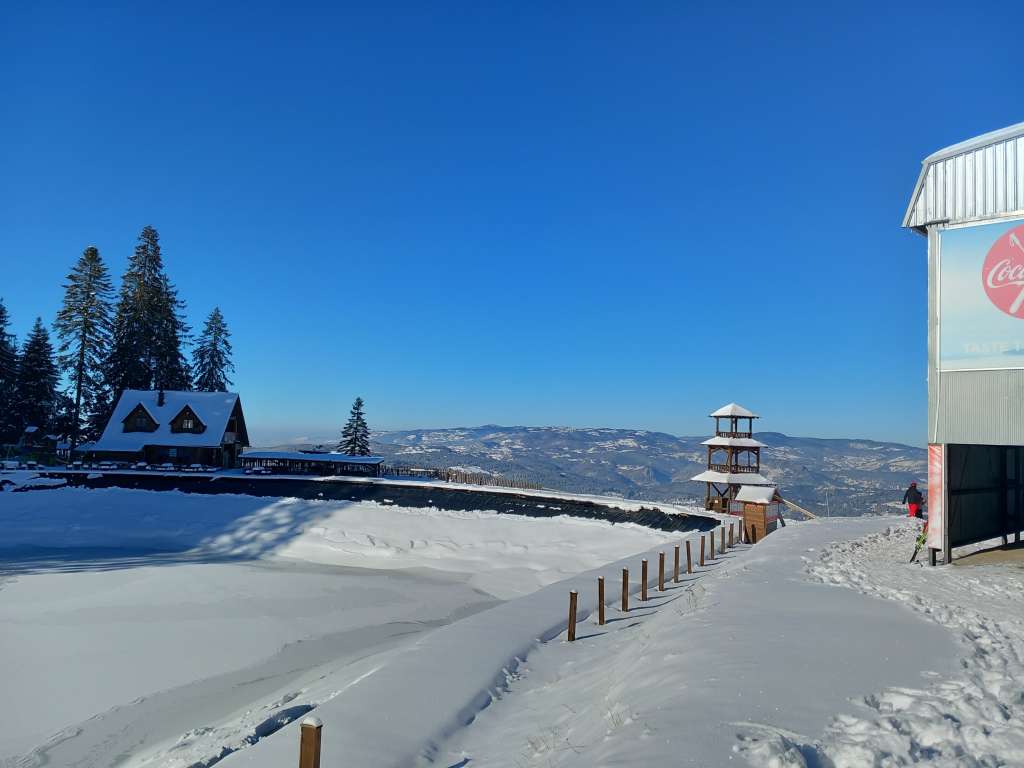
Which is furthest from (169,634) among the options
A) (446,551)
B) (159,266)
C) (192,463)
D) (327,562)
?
(159,266)

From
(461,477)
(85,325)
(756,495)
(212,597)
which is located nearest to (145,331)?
(85,325)

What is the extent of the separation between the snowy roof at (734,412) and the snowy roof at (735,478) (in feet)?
9.45

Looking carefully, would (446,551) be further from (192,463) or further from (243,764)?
(192,463)

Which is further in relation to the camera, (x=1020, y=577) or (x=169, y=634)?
(x=169, y=634)

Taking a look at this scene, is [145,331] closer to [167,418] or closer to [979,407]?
[167,418]

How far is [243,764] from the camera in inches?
254

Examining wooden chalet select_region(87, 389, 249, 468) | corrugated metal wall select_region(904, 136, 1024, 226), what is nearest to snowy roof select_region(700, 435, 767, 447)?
corrugated metal wall select_region(904, 136, 1024, 226)

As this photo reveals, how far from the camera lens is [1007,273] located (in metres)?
14.3

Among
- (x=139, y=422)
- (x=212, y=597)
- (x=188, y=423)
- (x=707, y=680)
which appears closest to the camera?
(x=707, y=680)

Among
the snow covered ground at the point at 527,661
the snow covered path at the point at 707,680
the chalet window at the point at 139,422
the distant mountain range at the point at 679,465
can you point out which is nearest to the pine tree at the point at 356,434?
the distant mountain range at the point at 679,465

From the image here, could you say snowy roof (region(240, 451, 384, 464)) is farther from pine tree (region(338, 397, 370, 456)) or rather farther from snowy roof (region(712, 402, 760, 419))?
snowy roof (region(712, 402, 760, 419))

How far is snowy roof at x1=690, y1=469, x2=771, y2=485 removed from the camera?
29391 mm

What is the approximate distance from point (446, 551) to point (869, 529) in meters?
18.1

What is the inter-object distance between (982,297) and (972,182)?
9.31 feet
